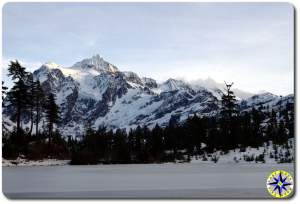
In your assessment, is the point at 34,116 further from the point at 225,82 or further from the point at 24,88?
the point at 225,82

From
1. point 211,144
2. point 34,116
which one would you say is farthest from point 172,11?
point 211,144

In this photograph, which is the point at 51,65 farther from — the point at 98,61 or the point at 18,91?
Answer: the point at 98,61

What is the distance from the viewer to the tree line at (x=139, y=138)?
1630 centimetres

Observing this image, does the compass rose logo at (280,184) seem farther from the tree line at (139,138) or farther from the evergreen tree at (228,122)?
the evergreen tree at (228,122)

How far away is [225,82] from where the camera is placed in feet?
43.3

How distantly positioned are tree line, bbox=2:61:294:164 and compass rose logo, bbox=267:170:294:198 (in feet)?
15.6

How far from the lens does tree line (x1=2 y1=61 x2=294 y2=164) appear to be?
1630 cm

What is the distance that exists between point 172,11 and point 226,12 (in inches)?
48.6

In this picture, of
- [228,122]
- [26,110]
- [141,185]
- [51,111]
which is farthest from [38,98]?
[228,122]

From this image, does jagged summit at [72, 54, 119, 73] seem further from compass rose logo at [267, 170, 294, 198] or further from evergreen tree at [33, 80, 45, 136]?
compass rose logo at [267, 170, 294, 198]

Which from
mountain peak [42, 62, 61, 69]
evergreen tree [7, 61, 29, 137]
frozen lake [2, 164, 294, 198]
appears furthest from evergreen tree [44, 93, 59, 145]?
frozen lake [2, 164, 294, 198]

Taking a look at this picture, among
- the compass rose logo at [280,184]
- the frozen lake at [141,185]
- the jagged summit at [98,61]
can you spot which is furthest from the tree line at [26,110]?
the compass rose logo at [280,184]

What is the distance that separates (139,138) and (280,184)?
1246 centimetres

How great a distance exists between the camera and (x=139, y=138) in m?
22.2
